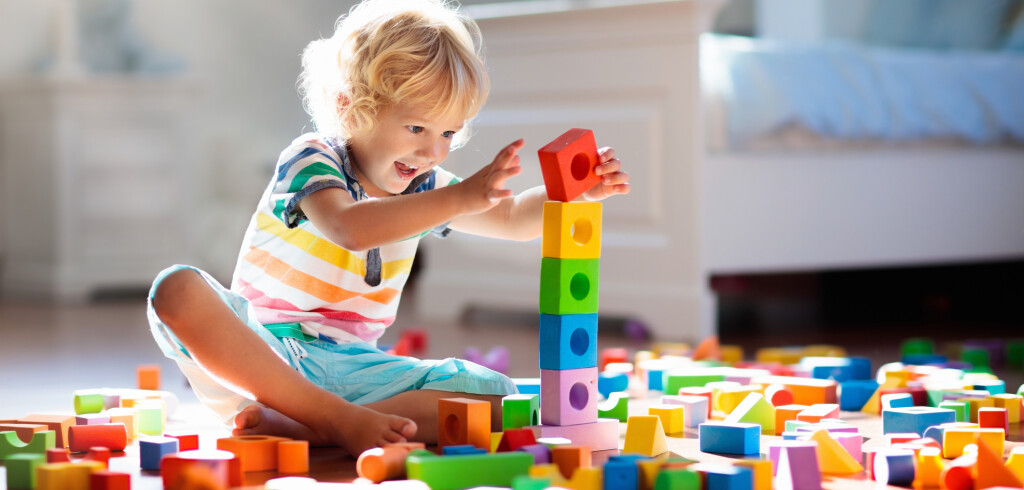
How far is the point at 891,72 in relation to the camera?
9.28 feet

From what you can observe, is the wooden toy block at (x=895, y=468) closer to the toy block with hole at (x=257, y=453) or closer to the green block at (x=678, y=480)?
the green block at (x=678, y=480)

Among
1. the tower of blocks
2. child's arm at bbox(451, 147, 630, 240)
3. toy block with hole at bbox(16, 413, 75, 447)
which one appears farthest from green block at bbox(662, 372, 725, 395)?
toy block with hole at bbox(16, 413, 75, 447)

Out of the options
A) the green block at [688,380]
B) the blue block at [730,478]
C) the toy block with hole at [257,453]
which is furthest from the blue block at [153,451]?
the green block at [688,380]

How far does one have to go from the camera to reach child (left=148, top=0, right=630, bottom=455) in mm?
1263

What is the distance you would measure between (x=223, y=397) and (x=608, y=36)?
1.49m

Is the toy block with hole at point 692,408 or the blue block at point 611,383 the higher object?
the blue block at point 611,383

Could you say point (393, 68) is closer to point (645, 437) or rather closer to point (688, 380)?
point (645, 437)

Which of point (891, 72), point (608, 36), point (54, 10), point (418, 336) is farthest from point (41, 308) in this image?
point (891, 72)

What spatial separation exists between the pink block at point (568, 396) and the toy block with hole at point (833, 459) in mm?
239

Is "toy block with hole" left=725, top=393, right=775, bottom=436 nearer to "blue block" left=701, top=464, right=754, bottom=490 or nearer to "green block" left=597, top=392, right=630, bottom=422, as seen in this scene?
"green block" left=597, top=392, right=630, bottom=422

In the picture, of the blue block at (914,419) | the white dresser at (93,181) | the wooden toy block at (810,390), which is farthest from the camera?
the white dresser at (93,181)

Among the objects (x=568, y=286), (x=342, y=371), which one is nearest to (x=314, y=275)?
(x=342, y=371)

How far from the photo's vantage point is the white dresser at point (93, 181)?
3475 millimetres

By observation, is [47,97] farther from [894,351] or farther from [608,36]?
[894,351]
